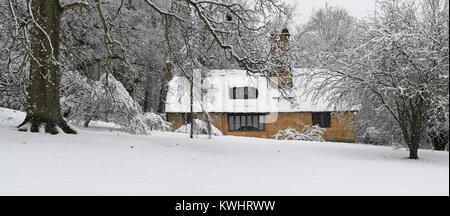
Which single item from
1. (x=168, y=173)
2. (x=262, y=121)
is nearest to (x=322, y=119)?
(x=262, y=121)

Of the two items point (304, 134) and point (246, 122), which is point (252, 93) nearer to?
point (246, 122)

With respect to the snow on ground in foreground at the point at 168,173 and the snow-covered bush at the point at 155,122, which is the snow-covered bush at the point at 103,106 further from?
the snow on ground in foreground at the point at 168,173

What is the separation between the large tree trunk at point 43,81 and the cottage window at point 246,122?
70.2ft

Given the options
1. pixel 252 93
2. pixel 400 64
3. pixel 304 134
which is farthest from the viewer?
pixel 252 93

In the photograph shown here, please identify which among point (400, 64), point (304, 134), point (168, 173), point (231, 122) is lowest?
point (168, 173)

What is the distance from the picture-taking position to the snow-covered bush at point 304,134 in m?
30.7

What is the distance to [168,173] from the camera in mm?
7516

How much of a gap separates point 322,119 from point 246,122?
19.2 feet

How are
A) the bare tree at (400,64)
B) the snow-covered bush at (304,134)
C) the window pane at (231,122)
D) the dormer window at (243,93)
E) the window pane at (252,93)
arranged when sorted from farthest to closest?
1. the dormer window at (243,93)
2. the window pane at (252,93)
3. the window pane at (231,122)
4. the snow-covered bush at (304,134)
5. the bare tree at (400,64)

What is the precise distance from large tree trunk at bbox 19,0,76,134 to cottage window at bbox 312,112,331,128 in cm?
2340

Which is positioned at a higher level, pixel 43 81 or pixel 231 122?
pixel 43 81

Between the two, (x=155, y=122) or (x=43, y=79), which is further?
(x=155, y=122)

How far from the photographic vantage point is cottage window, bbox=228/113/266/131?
109 feet

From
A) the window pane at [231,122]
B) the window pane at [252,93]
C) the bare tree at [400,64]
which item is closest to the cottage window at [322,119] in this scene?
the window pane at [252,93]
